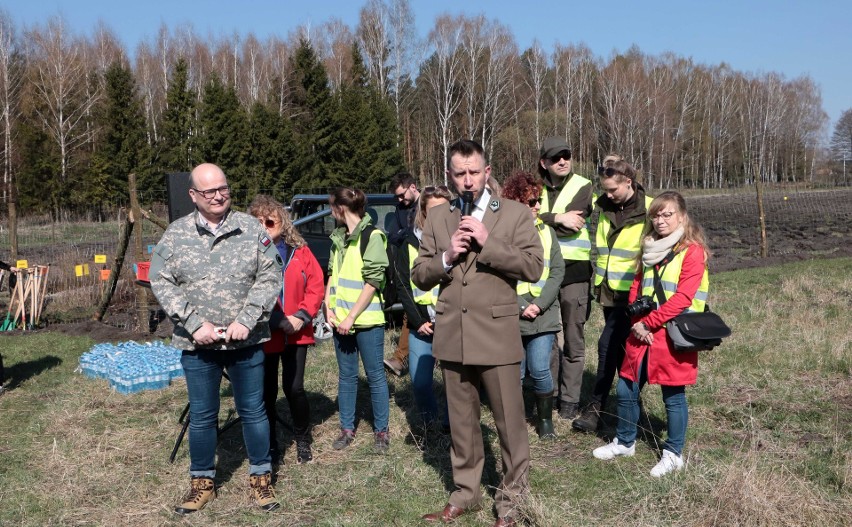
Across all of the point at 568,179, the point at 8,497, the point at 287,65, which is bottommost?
the point at 8,497

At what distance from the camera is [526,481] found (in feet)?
11.8

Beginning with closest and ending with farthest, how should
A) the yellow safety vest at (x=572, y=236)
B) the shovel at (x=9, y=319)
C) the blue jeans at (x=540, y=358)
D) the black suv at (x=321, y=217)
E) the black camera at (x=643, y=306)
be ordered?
the black camera at (x=643, y=306), the blue jeans at (x=540, y=358), the yellow safety vest at (x=572, y=236), the black suv at (x=321, y=217), the shovel at (x=9, y=319)

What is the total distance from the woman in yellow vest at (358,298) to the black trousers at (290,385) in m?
0.26

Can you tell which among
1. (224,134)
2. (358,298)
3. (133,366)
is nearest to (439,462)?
(358,298)

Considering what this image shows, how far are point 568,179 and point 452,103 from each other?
3695 cm

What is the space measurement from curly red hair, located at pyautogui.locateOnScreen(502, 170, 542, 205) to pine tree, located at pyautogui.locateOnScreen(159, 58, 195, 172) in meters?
32.4

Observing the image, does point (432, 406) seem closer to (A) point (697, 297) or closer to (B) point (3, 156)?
(A) point (697, 297)

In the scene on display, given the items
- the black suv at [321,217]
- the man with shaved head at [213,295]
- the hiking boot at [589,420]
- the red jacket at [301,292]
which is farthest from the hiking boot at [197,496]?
the black suv at [321,217]

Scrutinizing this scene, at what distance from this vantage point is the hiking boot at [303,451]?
4.79 meters

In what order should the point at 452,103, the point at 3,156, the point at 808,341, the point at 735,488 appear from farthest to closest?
the point at 452,103
the point at 3,156
the point at 808,341
the point at 735,488

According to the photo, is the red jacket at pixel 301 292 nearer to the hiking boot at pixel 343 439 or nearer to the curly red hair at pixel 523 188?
the hiking boot at pixel 343 439

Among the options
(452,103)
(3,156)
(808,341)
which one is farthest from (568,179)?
(452,103)

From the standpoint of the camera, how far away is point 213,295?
12.6 ft

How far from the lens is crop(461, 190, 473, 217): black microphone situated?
11.0ft
